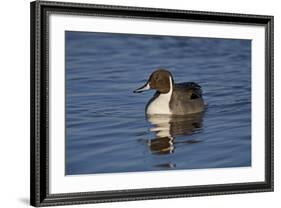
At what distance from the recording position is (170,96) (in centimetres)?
192

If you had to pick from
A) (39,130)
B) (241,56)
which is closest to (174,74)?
(241,56)

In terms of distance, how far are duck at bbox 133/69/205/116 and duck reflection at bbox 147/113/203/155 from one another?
1 centimetres

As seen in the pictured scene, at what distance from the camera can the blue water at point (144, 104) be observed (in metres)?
1.80

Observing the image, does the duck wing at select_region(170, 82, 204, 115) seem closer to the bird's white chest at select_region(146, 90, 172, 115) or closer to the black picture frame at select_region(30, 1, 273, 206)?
the bird's white chest at select_region(146, 90, 172, 115)

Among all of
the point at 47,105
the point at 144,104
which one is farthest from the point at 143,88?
the point at 47,105

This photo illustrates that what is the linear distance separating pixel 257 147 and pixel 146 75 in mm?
362

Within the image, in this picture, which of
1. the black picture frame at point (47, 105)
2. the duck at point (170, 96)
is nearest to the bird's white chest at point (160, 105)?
the duck at point (170, 96)

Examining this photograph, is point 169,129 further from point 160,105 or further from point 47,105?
point 47,105

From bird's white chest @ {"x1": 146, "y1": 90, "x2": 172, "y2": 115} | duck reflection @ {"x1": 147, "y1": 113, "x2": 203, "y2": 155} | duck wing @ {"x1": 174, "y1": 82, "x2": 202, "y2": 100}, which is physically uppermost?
duck wing @ {"x1": 174, "y1": 82, "x2": 202, "y2": 100}

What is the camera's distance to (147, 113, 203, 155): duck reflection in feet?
6.19

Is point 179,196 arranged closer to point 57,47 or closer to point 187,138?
point 187,138

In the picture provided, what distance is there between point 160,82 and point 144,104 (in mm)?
64

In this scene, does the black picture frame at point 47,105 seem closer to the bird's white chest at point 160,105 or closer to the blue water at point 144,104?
the blue water at point 144,104

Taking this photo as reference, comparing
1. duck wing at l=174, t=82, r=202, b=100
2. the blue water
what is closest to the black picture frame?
the blue water
